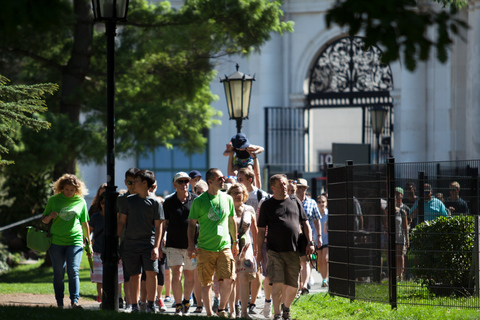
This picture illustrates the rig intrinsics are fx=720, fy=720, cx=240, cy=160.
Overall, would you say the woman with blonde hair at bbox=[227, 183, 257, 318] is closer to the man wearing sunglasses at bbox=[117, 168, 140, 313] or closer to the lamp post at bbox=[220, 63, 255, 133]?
the man wearing sunglasses at bbox=[117, 168, 140, 313]

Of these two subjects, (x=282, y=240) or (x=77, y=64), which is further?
(x=77, y=64)

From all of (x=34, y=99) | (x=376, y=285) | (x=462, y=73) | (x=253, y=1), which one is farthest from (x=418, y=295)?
(x=462, y=73)

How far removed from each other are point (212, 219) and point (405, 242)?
3124 millimetres

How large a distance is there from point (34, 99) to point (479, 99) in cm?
1295

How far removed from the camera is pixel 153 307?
362 inches

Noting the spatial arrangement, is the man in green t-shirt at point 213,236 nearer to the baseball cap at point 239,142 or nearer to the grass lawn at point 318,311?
the grass lawn at point 318,311

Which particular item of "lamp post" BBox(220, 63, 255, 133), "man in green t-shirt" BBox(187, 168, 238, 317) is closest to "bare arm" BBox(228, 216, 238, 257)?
"man in green t-shirt" BBox(187, 168, 238, 317)

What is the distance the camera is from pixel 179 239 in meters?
9.48

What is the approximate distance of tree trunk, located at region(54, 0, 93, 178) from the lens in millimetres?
16125

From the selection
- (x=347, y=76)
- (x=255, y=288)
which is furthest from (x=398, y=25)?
(x=347, y=76)

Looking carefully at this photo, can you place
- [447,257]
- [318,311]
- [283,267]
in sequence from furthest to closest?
[447,257] → [318,311] → [283,267]

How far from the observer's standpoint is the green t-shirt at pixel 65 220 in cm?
918

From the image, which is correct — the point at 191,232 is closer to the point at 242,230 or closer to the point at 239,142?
the point at 242,230

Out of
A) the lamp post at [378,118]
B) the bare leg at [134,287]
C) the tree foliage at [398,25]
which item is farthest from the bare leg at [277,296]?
the lamp post at [378,118]
